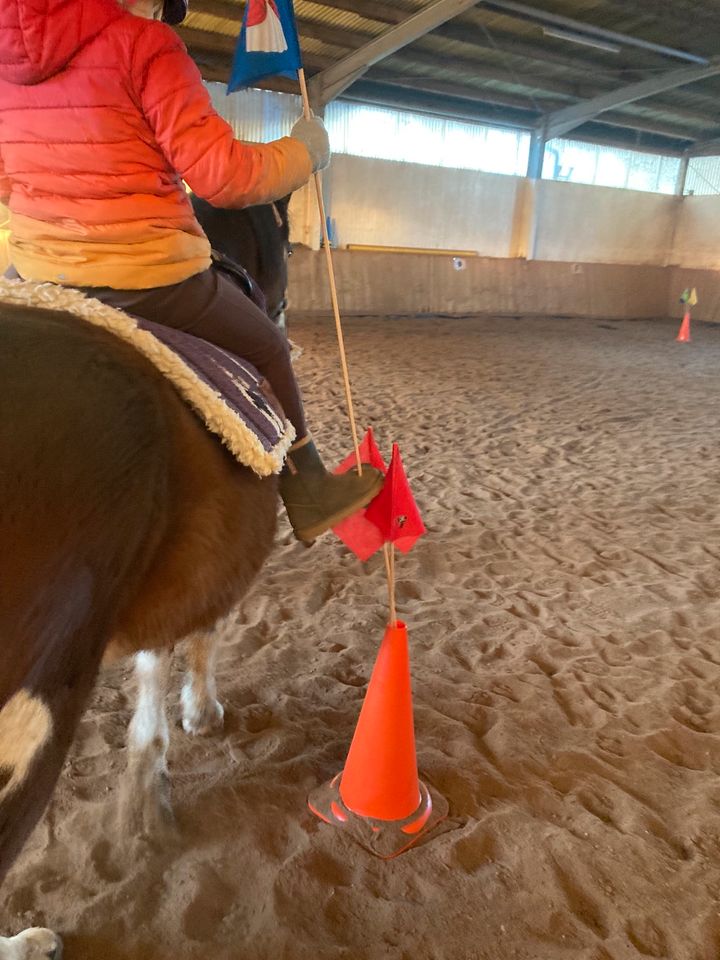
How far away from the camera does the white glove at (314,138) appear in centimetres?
180

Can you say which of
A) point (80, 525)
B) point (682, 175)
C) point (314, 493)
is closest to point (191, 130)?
point (80, 525)

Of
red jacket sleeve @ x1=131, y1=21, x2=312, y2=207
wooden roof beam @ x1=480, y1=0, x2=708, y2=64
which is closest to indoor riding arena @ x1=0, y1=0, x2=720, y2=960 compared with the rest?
red jacket sleeve @ x1=131, y1=21, x2=312, y2=207

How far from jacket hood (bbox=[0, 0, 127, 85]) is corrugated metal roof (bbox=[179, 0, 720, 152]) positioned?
10147 millimetres

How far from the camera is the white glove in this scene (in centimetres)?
180

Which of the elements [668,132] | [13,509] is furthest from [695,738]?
[668,132]

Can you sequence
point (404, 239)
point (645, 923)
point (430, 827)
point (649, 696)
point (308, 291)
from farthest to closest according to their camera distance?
point (404, 239), point (308, 291), point (649, 696), point (430, 827), point (645, 923)

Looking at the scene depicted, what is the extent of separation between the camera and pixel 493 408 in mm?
7332

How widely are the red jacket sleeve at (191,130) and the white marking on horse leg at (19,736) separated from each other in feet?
3.82

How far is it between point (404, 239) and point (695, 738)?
46.6 ft

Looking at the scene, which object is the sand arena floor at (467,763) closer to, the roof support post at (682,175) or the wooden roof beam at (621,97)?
the wooden roof beam at (621,97)

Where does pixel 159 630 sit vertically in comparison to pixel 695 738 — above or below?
above

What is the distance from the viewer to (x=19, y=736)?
1.02 m

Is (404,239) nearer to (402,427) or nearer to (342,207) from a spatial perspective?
(342,207)

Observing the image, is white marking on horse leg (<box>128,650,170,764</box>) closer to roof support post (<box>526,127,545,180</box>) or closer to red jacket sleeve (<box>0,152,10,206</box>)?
red jacket sleeve (<box>0,152,10,206</box>)
